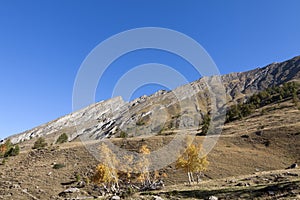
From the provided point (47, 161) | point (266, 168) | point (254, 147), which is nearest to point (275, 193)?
point (266, 168)

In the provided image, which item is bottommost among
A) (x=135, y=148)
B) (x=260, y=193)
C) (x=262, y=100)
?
(x=260, y=193)

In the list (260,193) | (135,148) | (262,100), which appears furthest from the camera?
(262,100)

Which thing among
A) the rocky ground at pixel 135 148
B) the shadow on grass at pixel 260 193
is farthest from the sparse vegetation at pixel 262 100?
the shadow on grass at pixel 260 193

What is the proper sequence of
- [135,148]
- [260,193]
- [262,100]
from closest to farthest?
[260,193]
[135,148]
[262,100]

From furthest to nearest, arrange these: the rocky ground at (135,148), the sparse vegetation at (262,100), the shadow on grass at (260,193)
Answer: the sparse vegetation at (262,100)
the rocky ground at (135,148)
the shadow on grass at (260,193)

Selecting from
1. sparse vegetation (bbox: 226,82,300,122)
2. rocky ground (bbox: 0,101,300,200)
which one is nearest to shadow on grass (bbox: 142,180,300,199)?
rocky ground (bbox: 0,101,300,200)

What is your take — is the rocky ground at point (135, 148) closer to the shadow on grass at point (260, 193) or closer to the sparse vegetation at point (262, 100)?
the shadow on grass at point (260, 193)

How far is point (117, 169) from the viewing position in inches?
2339

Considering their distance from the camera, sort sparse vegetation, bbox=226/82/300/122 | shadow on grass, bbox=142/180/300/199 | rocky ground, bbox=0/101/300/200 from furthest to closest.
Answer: sparse vegetation, bbox=226/82/300/122 → rocky ground, bbox=0/101/300/200 → shadow on grass, bbox=142/180/300/199

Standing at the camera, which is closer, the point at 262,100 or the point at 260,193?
the point at 260,193

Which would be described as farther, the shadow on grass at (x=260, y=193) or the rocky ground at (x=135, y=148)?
the rocky ground at (x=135, y=148)

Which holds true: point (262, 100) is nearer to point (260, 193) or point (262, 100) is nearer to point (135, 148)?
point (135, 148)

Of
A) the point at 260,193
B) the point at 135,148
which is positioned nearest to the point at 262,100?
A: the point at 135,148

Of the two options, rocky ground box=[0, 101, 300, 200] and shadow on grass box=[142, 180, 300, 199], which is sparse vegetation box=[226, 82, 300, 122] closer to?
rocky ground box=[0, 101, 300, 200]
